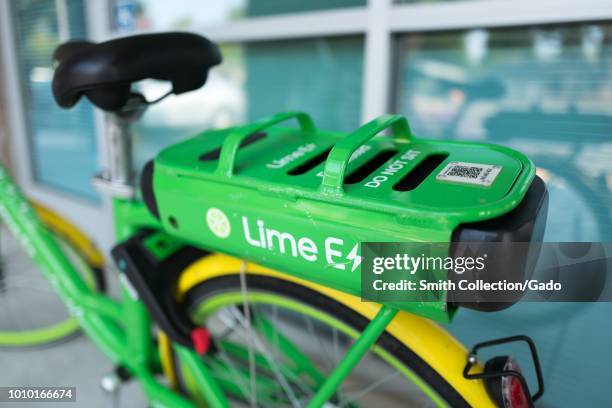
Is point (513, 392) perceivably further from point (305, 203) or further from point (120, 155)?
point (120, 155)

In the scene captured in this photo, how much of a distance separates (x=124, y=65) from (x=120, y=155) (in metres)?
0.25

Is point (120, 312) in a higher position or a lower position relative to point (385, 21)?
lower

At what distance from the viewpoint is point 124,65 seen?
2.16 feet

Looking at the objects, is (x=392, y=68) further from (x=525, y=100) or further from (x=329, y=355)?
(x=329, y=355)

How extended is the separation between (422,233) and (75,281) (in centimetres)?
93

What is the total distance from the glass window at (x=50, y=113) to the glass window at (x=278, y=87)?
65 cm

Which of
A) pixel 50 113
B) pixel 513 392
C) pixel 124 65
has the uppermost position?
pixel 124 65

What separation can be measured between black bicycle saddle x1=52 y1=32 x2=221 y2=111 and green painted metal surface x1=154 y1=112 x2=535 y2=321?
122 millimetres

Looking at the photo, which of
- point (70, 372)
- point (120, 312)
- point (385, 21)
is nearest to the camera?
point (120, 312)

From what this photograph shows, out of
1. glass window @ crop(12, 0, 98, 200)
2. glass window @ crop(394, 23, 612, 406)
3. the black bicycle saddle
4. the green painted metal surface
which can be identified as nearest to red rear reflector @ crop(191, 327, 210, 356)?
the green painted metal surface

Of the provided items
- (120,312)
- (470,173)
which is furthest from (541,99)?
(120,312)

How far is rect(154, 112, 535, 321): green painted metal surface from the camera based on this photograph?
1.65 feet

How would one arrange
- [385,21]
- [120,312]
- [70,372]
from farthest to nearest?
[70,372] → [385,21] → [120,312]

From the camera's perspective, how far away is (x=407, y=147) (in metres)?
0.67
